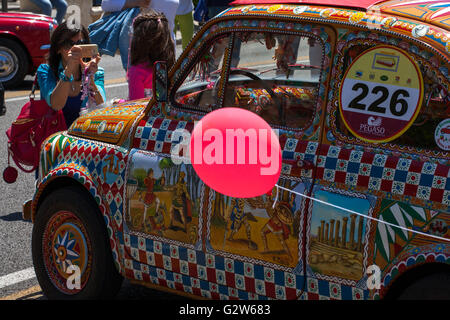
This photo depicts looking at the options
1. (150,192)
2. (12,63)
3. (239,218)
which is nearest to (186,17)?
(12,63)

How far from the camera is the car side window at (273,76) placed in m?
4.08

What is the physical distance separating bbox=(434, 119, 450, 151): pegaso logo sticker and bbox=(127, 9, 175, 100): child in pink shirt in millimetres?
2844

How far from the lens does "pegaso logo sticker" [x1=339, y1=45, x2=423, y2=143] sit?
3.56 meters

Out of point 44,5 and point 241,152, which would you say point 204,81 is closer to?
point 241,152

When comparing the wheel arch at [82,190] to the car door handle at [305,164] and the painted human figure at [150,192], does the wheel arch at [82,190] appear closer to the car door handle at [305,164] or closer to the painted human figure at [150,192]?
the painted human figure at [150,192]

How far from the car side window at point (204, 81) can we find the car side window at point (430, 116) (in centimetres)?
114

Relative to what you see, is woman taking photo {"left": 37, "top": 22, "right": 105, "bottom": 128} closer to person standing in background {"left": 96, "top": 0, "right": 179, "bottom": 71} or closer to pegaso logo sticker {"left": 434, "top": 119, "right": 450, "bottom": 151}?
person standing in background {"left": 96, "top": 0, "right": 179, "bottom": 71}

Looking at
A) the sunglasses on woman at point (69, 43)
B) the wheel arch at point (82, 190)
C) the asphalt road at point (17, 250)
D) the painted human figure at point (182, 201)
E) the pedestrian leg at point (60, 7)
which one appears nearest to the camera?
the painted human figure at point (182, 201)

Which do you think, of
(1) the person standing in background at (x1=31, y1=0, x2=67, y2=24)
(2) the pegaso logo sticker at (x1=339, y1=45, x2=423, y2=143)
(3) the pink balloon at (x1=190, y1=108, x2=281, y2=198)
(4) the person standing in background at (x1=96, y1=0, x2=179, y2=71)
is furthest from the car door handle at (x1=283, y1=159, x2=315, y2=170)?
(1) the person standing in background at (x1=31, y1=0, x2=67, y2=24)

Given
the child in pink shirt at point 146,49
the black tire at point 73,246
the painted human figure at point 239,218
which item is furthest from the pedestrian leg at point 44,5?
the painted human figure at point 239,218

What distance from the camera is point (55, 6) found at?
16.8 metres

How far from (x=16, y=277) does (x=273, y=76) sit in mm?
2509
